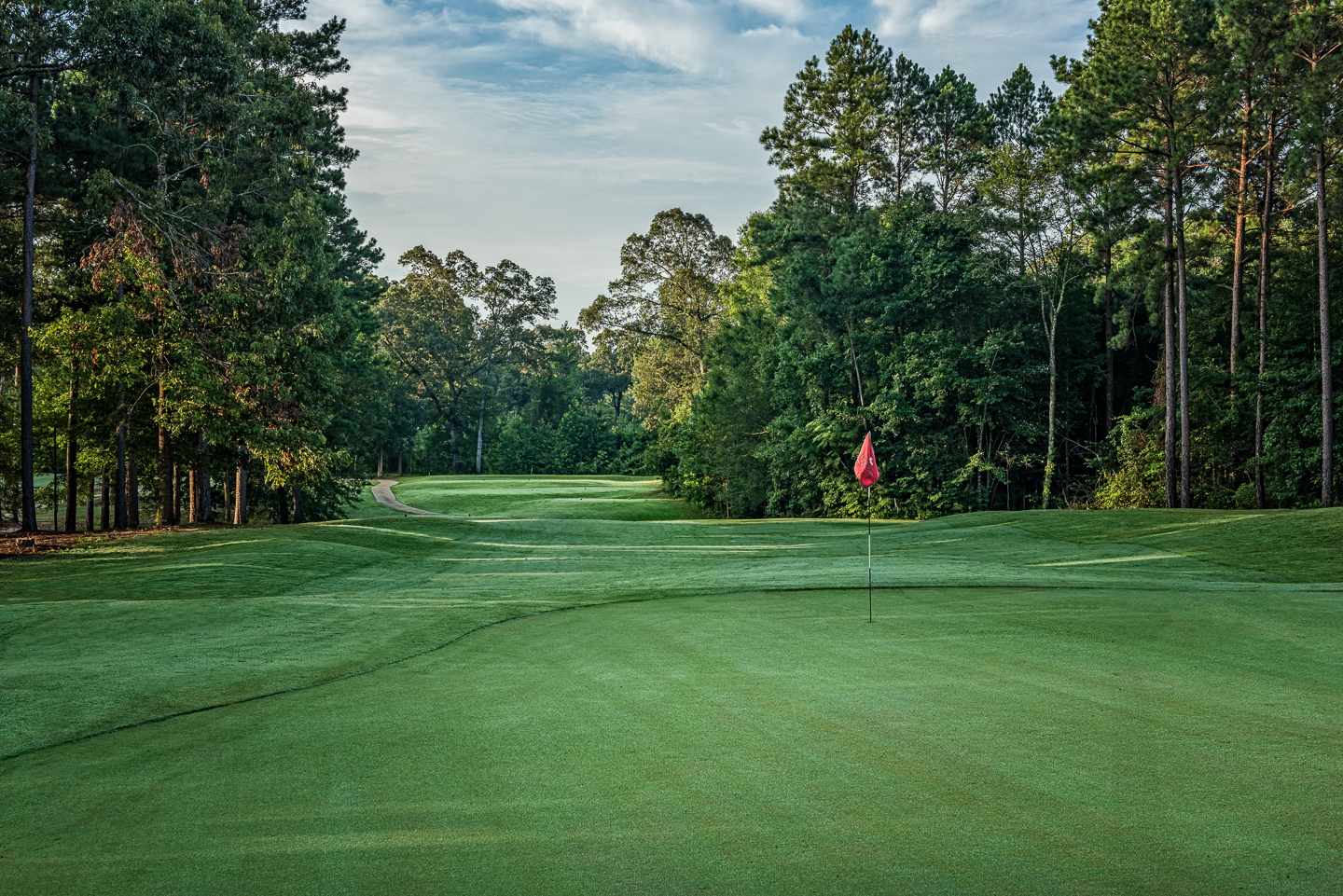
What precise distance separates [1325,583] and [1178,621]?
668cm

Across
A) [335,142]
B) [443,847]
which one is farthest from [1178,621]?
[335,142]

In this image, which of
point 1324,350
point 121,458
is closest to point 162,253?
point 121,458

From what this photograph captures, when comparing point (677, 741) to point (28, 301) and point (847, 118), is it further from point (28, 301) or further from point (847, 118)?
point (847, 118)

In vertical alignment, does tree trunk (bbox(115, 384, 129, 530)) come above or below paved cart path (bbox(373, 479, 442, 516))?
above

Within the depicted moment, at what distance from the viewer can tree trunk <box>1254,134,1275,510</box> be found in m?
31.0

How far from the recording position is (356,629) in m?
11.0

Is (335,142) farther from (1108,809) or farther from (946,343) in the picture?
(1108,809)

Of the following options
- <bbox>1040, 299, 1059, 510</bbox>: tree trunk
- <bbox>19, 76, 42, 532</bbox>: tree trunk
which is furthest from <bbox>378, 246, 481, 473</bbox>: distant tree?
<bbox>19, 76, 42, 532</bbox>: tree trunk

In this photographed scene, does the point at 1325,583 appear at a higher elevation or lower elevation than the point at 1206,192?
lower

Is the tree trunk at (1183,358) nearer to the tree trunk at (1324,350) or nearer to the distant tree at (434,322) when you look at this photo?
the tree trunk at (1324,350)

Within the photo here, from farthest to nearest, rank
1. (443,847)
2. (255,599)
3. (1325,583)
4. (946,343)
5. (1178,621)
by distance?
(946,343) < (1325,583) < (255,599) < (1178,621) < (443,847)

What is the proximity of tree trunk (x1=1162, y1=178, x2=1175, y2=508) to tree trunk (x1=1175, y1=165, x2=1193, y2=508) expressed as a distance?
0.94 ft

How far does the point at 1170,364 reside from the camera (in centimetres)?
3256

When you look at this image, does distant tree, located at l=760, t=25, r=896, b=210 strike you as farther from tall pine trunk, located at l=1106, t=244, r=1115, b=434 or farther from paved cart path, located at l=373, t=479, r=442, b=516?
paved cart path, located at l=373, t=479, r=442, b=516
